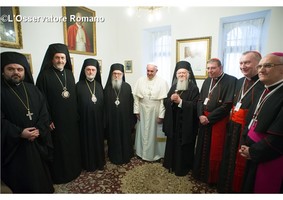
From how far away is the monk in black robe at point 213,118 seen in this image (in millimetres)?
2537

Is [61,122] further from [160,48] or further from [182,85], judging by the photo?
[160,48]

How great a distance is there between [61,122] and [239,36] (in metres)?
4.48

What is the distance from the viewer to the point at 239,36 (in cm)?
445

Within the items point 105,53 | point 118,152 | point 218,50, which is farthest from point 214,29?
point 118,152

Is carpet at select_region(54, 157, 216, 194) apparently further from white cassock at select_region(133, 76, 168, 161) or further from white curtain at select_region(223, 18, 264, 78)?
white curtain at select_region(223, 18, 264, 78)

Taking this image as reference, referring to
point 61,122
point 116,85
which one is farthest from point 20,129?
point 116,85

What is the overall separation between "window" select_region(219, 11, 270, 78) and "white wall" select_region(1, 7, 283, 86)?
25cm

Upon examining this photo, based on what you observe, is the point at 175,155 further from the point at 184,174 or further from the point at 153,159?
the point at 153,159

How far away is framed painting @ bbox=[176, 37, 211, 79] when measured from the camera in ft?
14.7

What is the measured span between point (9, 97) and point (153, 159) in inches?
102

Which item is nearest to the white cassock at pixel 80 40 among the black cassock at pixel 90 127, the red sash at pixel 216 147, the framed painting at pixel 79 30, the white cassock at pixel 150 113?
the framed painting at pixel 79 30

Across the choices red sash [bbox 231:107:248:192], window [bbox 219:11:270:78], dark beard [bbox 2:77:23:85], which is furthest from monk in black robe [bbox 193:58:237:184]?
dark beard [bbox 2:77:23:85]

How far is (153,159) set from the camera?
3.53m

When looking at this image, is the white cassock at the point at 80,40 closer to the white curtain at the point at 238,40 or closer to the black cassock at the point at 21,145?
the black cassock at the point at 21,145
